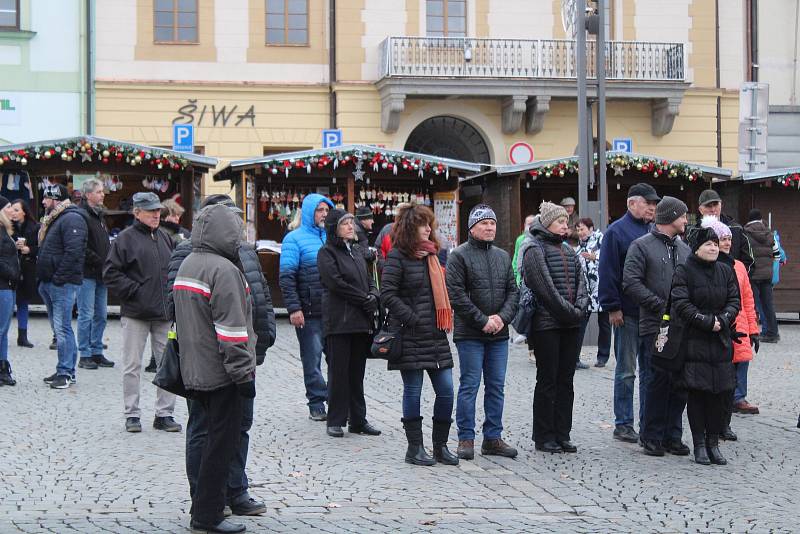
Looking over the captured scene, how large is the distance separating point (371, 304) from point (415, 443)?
1447 mm

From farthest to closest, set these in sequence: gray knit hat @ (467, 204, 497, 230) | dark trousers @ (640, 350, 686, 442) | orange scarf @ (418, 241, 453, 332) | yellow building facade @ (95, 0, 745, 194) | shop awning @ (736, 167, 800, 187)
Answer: yellow building facade @ (95, 0, 745, 194) → shop awning @ (736, 167, 800, 187) → dark trousers @ (640, 350, 686, 442) → gray knit hat @ (467, 204, 497, 230) → orange scarf @ (418, 241, 453, 332)

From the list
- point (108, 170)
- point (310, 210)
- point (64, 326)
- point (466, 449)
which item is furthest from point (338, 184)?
point (466, 449)

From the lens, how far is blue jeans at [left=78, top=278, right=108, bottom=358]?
44.5 ft

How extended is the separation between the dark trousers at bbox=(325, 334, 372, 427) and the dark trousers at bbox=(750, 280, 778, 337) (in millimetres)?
8784

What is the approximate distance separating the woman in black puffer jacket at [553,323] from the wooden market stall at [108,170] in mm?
13045

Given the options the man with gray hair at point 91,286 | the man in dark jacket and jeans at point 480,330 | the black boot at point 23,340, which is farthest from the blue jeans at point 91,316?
the man in dark jacket and jeans at point 480,330

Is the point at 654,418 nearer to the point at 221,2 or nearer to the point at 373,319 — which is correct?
the point at 373,319

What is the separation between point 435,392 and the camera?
338 inches

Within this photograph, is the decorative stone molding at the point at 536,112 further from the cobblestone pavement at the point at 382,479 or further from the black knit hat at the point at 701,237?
the black knit hat at the point at 701,237

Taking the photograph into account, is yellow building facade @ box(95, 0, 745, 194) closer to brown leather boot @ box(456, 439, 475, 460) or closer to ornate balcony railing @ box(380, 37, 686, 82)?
ornate balcony railing @ box(380, 37, 686, 82)

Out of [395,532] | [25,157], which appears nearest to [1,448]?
[395,532]

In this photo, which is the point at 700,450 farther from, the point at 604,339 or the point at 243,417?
the point at 604,339

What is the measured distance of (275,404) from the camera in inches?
445

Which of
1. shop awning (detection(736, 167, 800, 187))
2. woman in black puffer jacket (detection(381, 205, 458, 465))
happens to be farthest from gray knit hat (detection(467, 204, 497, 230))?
shop awning (detection(736, 167, 800, 187))
